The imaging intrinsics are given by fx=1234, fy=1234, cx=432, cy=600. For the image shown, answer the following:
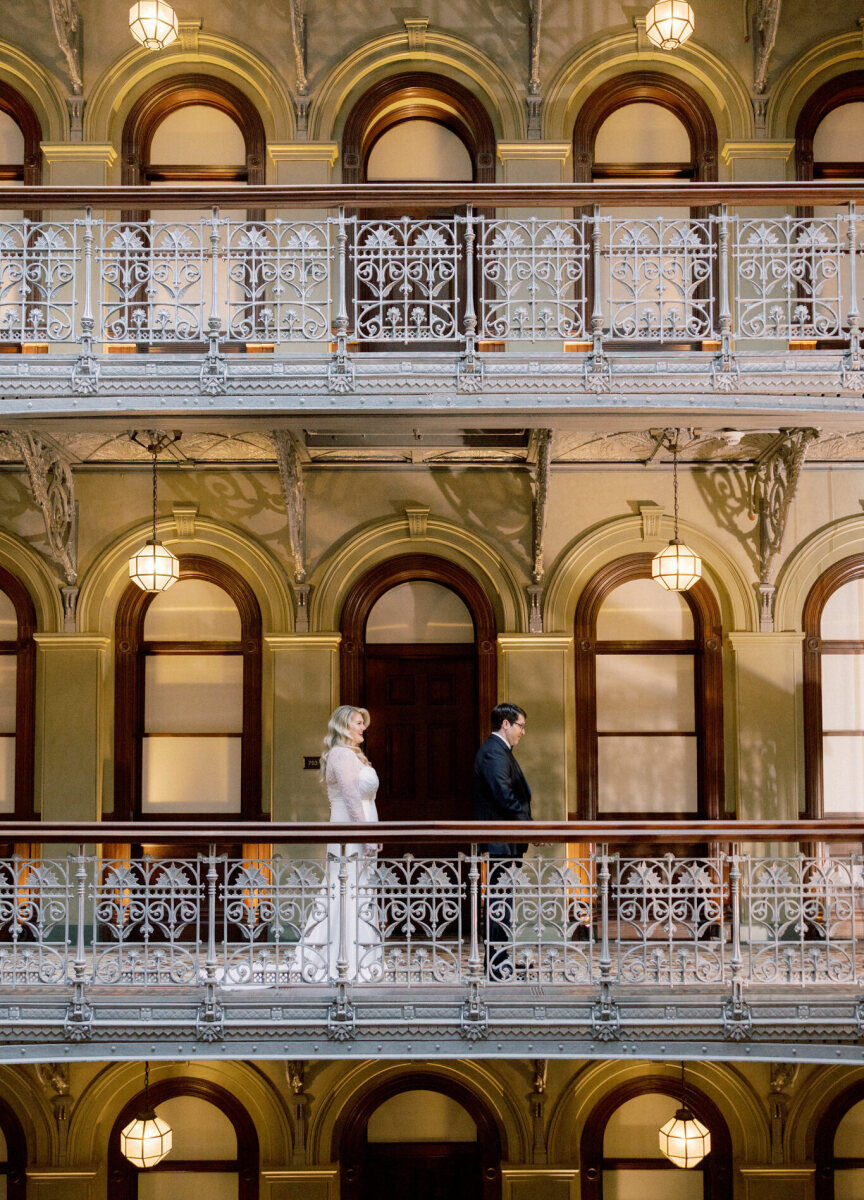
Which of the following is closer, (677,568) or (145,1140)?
(145,1140)

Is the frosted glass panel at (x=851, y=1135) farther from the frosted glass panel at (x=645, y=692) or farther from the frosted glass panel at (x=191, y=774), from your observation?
the frosted glass panel at (x=191, y=774)

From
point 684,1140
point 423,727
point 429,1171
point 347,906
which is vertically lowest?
point 429,1171

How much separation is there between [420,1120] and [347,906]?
Answer: 3422 millimetres

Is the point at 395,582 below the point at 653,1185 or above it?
above

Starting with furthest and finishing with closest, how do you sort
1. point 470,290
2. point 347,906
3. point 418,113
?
point 418,113, point 470,290, point 347,906

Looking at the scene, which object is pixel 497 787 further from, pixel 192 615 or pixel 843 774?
Answer: pixel 843 774

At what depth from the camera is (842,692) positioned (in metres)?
10.6

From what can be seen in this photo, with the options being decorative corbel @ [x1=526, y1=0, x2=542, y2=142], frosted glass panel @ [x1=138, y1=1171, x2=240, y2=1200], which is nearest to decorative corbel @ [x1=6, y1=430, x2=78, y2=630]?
frosted glass panel @ [x1=138, y1=1171, x2=240, y2=1200]

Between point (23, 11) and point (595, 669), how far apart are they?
7.56 meters

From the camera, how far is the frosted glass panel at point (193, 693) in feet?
34.9

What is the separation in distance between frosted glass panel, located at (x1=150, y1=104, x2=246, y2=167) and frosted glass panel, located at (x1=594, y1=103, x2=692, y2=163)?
10.3ft

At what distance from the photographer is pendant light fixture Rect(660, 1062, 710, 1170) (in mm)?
9703

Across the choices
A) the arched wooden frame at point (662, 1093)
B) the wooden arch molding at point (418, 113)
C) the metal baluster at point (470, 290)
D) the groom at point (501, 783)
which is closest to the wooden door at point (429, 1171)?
the arched wooden frame at point (662, 1093)

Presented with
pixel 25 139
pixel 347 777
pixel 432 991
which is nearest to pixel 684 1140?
pixel 432 991
